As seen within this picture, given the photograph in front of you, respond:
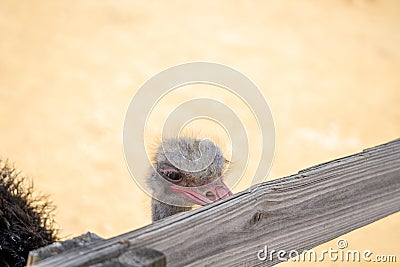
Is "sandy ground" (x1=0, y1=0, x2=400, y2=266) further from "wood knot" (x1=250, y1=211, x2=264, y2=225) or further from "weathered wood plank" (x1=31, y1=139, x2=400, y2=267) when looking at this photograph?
"wood knot" (x1=250, y1=211, x2=264, y2=225)

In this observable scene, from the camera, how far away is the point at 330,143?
5227mm

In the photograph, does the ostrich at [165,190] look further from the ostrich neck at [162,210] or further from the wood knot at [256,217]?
the wood knot at [256,217]

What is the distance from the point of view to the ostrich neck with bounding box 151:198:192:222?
271cm

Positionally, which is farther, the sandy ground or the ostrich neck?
the sandy ground

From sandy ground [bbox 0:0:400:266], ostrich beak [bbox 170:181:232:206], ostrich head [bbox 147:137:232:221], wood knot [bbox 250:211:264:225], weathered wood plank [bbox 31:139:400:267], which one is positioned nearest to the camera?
weathered wood plank [bbox 31:139:400:267]

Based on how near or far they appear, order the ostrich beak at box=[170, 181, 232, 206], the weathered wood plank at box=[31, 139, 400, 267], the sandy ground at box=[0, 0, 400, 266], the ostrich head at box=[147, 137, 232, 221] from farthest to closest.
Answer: the sandy ground at box=[0, 0, 400, 266]
the ostrich head at box=[147, 137, 232, 221]
the ostrich beak at box=[170, 181, 232, 206]
the weathered wood plank at box=[31, 139, 400, 267]

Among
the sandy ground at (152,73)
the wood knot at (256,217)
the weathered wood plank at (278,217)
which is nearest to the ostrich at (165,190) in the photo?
the weathered wood plank at (278,217)

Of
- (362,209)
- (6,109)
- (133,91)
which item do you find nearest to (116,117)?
(133,91)

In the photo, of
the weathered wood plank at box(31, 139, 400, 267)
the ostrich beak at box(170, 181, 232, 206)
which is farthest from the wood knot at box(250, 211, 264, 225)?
the ostrich beak at box(170, 181, 232, 206)

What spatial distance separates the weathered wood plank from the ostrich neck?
104 centimetres

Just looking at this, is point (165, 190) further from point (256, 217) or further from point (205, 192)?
point (256, 217)

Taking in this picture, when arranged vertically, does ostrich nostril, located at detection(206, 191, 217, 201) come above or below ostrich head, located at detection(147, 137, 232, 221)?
below

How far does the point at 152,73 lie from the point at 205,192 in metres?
3.30

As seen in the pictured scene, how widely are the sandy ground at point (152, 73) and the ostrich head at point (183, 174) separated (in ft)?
4.80
